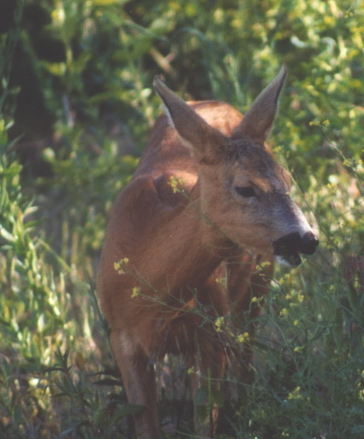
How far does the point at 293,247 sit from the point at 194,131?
728mm

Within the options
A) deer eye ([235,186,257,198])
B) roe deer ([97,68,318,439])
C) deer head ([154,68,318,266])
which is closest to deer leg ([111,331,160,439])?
roe deer ([97,68,318,439])

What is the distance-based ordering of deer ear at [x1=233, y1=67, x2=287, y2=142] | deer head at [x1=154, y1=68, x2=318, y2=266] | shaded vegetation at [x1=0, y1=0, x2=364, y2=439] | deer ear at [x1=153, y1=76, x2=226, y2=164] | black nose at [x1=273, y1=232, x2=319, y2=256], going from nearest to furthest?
shaded vegetation at [x1=0, y1=0, x2=364, y2=439], black nose at [x1=273, y1=232, x2=319, y2=256], deer head at [x1=154, y1=68, x2=318, y2=266], deer ear at [x1=153, y1=76, x2=226, y2=164], deer ear at [x1=233, y1=67, x2=287, y2=142]

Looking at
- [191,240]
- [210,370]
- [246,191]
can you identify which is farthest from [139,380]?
[246,191]

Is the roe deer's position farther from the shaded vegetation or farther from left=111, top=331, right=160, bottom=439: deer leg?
the shaded vegetation

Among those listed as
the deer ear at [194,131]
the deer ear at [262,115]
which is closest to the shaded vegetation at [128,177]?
the deer ear at [262,115]

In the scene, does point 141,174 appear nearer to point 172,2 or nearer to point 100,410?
point 100,410

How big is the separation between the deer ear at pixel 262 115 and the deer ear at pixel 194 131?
152 millimetres

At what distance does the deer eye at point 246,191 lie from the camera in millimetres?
3906

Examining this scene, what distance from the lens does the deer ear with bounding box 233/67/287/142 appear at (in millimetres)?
4246

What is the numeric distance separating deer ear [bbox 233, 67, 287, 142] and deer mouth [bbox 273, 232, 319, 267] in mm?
652

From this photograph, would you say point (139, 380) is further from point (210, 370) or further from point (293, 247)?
point (293, 247)

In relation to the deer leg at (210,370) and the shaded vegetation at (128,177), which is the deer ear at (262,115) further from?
the deer leg at (210,370)

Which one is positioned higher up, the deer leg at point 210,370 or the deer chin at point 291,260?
the deer chin at point 291,260

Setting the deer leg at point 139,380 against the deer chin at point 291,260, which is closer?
the deer chin at point 291,260
